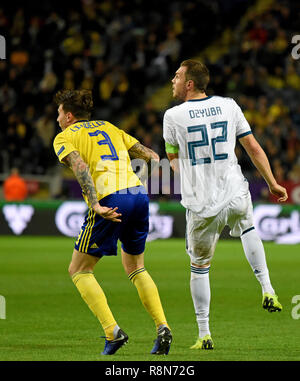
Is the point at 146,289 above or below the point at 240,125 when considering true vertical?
below

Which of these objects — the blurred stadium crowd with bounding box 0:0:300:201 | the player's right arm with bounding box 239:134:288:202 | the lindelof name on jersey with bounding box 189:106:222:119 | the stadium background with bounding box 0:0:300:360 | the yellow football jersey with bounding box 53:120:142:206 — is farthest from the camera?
the blurred stadium crowd with bounding box 0:0:300:201

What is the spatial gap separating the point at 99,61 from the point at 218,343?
17.9m

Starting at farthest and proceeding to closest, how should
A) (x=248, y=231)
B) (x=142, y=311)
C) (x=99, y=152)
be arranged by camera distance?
1. (x=142, y=311)
2. (x=248, y=231)
3. (x=99, y=152)

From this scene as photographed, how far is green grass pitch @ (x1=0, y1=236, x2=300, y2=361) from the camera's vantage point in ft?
22.0

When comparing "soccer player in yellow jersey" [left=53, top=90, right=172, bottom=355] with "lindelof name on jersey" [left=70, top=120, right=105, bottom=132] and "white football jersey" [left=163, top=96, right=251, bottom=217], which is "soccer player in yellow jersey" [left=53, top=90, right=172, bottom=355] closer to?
"lindelof name on jersey" [left=70, top=120, right=105, bottom=132]

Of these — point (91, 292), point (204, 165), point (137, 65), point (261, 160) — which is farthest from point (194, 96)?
point (137, 65)

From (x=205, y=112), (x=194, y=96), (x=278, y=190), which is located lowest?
(x=278, y=190)

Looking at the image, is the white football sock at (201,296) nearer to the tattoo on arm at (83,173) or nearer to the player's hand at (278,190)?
the player's hand at (278,190)

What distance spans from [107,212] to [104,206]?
202 millimetres

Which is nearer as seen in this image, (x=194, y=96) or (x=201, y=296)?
(x=194, y=96)

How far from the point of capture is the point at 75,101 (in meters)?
6.73

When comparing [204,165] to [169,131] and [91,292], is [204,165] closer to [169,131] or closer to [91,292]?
[169,131]

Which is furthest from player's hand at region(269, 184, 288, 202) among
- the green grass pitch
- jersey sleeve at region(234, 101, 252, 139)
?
the green grass pitch

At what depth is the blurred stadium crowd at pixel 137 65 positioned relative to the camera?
22125 mm
